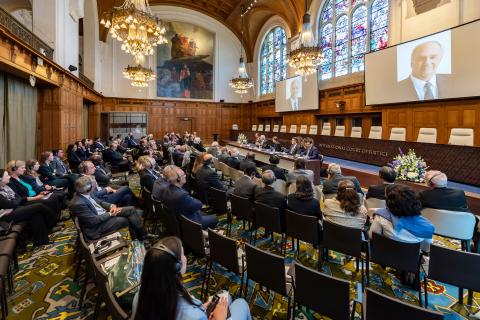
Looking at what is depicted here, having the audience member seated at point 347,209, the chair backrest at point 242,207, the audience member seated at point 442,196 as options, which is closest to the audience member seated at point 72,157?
the chair backrest at point 242,207

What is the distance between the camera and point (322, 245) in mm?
3178

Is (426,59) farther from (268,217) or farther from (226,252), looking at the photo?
(226,252)

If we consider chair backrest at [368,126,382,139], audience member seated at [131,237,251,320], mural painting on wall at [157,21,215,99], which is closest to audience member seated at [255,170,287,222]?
audience member seated at [131,237,251,320]

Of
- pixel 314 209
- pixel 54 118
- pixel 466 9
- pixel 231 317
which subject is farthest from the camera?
pixel 54 118

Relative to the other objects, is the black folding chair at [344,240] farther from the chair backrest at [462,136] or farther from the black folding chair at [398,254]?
the chair backrest at [462,136]

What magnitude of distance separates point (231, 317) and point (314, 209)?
2.03m

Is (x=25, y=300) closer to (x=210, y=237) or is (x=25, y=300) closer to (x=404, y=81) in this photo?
(x=210, y=237)

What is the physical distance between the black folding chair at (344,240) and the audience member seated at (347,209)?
21 cm

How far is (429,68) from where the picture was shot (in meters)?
7.84

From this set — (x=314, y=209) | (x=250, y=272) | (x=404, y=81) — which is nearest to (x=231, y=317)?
(x=250, y=272)

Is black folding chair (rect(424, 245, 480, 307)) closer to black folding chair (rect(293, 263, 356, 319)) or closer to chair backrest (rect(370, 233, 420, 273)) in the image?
chair backrest (rect(370, 233, 420, 273))

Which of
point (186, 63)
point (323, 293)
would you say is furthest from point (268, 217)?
point (186, 63)

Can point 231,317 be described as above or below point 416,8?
below

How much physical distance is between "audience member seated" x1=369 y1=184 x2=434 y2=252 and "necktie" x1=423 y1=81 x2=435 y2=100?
22.6 ft
